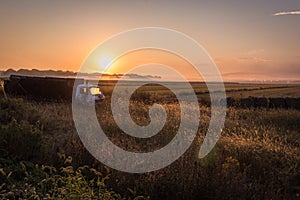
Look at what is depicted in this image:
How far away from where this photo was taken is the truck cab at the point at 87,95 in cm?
1909

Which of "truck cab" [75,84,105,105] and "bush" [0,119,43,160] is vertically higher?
"truck cab" [75,84,105,105]

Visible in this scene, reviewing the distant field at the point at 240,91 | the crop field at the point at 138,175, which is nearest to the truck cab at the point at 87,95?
the distant field at the point at 240,91

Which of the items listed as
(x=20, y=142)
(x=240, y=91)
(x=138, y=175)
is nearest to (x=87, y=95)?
(x=20, y=142)

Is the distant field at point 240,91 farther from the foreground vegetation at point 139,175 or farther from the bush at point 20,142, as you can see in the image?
the bush at point 20,142

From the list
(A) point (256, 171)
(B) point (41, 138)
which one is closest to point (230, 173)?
(A) point (256, 171)

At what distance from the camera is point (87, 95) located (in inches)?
765

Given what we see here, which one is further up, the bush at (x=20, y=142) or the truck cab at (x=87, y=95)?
the truck cab at (x=87, y=95)

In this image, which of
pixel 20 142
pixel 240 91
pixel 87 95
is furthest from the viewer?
pixel 240 91

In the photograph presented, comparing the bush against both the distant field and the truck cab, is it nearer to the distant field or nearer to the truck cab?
the truck cab

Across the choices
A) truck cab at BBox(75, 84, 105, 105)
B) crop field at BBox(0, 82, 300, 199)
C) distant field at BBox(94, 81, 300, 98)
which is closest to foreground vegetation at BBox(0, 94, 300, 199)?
crop field at BBox(0, 82, 300, 199)

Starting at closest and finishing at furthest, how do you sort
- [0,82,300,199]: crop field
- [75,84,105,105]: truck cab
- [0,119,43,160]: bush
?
[0,82,300,199]: crop field → [0,119,43,160]: bush → [75,84,105,105]: truck cab

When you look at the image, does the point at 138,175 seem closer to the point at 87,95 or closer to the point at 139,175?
the point at 139,175

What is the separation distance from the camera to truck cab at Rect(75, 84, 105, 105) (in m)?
19.1

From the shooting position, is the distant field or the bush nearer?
the bush
